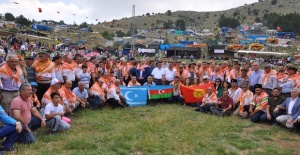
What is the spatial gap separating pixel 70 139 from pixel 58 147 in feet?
1.53

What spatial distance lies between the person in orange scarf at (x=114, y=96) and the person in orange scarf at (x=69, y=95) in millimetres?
1391

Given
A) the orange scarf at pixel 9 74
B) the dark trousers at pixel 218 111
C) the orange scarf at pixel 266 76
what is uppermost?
the orange scarf at pixel 9 74

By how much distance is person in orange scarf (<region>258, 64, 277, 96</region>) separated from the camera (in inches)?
390

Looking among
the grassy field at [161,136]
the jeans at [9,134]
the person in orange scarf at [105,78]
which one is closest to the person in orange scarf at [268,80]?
the grassy field at [161,136]

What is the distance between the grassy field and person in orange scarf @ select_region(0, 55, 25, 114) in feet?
3.47

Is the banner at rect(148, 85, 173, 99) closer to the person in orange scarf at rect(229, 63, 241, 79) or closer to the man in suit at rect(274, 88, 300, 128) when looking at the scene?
the person in orange scarf at rect(229, 63, 241, 79)

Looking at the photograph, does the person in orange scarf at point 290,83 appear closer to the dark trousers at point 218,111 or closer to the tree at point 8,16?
the dark trousers at point 218,111

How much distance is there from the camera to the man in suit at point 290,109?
8.04 metres

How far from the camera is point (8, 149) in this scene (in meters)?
5.91

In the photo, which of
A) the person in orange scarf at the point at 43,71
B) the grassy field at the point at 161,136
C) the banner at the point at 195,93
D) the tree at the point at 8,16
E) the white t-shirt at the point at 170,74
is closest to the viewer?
the grassy field at the point at 161,136

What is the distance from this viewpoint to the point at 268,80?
393 inches

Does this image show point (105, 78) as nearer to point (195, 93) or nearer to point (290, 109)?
point (195, 93)

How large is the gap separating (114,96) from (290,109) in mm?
5638

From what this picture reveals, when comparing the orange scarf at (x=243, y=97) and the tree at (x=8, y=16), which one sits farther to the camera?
the tree at (x=8, y=16)
